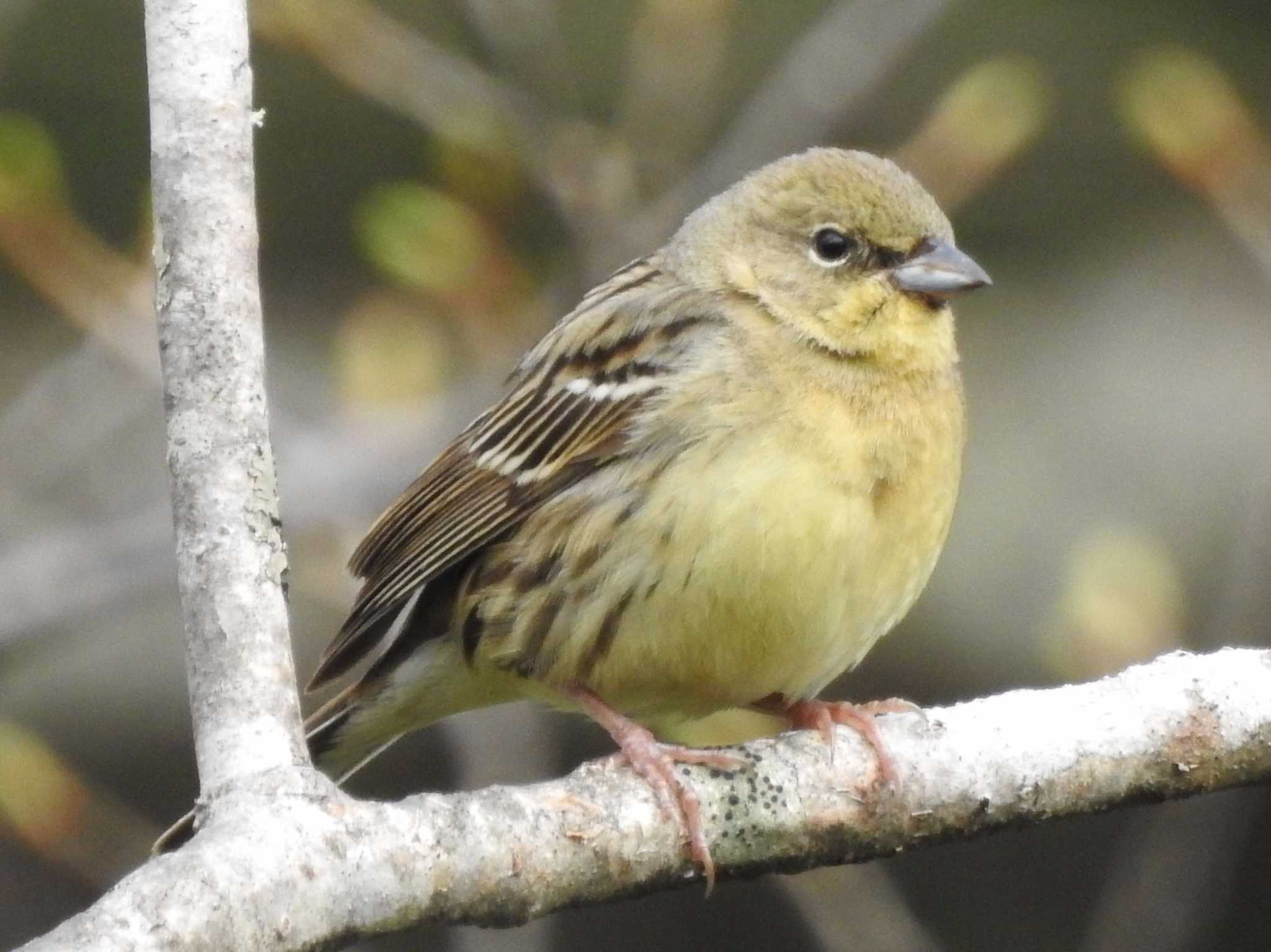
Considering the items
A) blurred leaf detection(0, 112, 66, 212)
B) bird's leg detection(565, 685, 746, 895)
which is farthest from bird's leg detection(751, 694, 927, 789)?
blurred leaf detection(0, 112, 66, 212)

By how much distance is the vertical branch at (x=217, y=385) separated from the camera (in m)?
3.48

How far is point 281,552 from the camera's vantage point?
11.9 feet

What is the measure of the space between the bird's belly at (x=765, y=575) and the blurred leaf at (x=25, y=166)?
2.26m

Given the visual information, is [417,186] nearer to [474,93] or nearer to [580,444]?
[474,93]

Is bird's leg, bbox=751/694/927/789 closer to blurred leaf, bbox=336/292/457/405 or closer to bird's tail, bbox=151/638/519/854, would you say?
bird's tail, bbox=151/638/519/854

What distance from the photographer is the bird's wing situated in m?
4.80

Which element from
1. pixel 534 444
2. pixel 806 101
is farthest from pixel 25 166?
pixel 806 101

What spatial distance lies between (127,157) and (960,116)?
3.72 m

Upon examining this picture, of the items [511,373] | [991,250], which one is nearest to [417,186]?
[511,373]

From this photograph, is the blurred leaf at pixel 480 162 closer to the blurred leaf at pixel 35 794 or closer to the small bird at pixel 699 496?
the small bird at pixel 699 496

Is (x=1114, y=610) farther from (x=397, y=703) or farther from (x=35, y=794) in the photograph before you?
(x=35, y=794)

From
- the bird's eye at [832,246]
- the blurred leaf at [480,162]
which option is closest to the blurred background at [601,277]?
the blurred leaf at [480,162]

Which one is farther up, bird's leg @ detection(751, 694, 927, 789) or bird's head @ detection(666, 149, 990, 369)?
bird's head @ detection(666, 149, 990, 369)

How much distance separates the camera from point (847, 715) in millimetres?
4375
